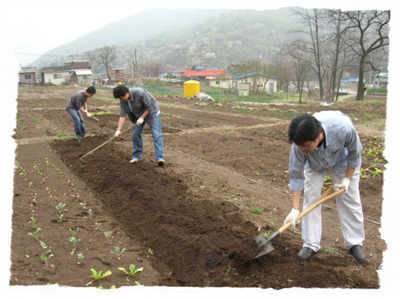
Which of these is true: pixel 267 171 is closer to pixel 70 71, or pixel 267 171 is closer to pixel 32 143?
pixel 32 143

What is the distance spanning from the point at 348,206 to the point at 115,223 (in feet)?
9.39

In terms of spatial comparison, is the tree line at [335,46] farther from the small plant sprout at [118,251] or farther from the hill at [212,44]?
the hill at [212,44]

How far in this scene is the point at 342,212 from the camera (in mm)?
3693

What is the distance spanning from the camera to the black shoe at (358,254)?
3.54 m

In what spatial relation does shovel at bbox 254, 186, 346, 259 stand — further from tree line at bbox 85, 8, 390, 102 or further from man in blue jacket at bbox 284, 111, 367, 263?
tree line at bbox 85, 8, 390, 102

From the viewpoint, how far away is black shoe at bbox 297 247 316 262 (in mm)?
3490

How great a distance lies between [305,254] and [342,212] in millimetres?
629

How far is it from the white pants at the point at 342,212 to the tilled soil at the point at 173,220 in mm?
212

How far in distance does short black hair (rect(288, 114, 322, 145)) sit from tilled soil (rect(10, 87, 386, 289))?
129 centimetres

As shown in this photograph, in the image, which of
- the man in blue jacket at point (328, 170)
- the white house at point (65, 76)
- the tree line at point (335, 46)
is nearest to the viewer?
the man in blue jacket at point (328, 170)

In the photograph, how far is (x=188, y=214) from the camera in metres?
4.66

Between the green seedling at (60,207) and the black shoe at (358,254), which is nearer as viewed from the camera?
the black shoe at (358,254)

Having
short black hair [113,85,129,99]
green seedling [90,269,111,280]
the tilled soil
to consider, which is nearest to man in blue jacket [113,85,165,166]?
short black hair [113,85,129,99]

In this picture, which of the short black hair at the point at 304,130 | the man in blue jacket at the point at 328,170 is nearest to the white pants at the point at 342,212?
the man in blue jacket at the point at 328,170
